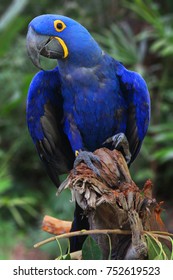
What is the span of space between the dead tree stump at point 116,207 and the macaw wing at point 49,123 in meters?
0.46

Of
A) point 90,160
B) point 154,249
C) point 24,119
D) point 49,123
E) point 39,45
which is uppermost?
point 24,119

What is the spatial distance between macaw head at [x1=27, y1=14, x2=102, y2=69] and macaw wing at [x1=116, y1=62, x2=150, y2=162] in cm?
14

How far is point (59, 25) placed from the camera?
174cm

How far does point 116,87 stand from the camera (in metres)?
1.92

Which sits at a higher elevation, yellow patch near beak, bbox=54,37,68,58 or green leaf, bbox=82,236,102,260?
yellow patch near beak, bbox=54,37,68,58

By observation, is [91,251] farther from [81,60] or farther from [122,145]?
[81,60]

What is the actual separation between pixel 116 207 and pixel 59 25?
0.68m

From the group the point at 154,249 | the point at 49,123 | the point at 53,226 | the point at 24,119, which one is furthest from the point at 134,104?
the point at 24,119

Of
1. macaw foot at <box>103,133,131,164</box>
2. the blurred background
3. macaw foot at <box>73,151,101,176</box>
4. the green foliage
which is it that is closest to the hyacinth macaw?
macaw foot at <box>103,133,131,164</box>

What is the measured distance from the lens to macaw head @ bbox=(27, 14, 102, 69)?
1706 mm

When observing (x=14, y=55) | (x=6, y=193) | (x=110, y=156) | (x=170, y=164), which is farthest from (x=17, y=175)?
(x=110, y=156)

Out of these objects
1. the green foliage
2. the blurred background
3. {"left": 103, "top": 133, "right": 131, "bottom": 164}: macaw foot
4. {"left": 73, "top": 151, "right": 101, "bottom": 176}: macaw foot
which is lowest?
the green foliage

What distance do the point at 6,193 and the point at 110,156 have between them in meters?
2.55

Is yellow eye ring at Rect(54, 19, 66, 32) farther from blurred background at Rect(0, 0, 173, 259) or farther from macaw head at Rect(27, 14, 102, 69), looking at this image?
blurred background at Rect(0, 0, 173, 259)
